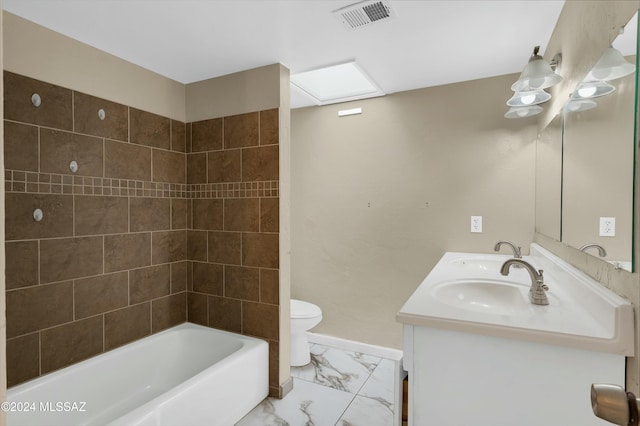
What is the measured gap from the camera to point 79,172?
2031mm

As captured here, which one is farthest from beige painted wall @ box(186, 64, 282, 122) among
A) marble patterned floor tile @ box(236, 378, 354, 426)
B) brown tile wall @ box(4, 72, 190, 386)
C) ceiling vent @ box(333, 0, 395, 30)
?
marble patterned floor tile @ box(236, 378, 354, 426)

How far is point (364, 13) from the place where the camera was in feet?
5.75

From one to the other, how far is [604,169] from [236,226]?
6.89 feet

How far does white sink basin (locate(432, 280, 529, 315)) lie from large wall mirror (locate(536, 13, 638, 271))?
0.33 metres

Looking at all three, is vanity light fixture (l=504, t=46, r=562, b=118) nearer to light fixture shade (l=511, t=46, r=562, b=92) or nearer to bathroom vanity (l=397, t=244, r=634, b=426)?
light fixture shade (l=511, t=46, r=562, b=92)

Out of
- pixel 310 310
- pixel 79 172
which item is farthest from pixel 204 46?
pixel 310 310

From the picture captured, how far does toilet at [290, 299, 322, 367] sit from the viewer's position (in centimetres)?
266

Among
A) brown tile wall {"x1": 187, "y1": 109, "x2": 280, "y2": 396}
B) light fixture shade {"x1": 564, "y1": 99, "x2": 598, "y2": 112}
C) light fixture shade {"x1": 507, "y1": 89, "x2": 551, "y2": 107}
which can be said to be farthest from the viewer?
brown tile wall {"x1": 187, "y1": 109, "x2": 280, "y2": 396}

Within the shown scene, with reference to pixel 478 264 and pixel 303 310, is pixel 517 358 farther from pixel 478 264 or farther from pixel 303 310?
pixel 303 310

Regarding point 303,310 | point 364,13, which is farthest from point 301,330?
point 364,13

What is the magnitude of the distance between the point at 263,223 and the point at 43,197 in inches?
49.4

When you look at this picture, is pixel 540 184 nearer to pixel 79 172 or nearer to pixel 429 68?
pixel 429 68

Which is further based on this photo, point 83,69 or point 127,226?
point 127,226

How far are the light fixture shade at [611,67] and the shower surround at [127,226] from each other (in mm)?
1717
